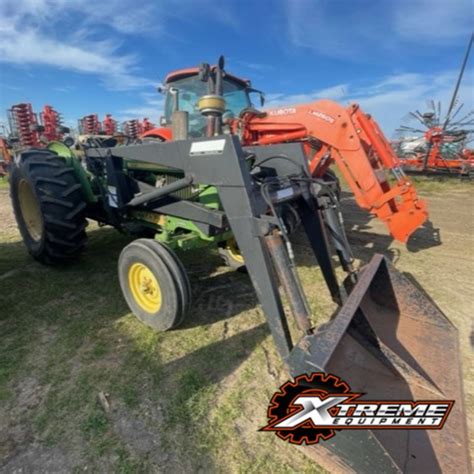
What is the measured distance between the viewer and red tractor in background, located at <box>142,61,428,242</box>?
4.15 meters

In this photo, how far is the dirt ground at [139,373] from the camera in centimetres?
183

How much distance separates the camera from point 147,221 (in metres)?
3.55

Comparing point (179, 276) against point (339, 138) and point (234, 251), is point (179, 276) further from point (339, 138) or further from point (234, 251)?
point (339, 138)

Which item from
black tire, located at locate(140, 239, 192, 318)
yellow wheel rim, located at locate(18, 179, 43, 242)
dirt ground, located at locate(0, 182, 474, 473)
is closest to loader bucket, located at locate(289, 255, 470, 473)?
dirt ground, located at locate(0, 182, 474, 473)

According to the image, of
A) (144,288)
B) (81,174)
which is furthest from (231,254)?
(81,174)

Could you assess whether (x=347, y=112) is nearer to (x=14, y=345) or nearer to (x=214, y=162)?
(x=214, y=162)

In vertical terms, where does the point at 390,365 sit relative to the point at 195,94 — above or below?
below

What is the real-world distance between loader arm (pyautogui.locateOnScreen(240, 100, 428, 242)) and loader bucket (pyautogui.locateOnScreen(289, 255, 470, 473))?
173 centimetres

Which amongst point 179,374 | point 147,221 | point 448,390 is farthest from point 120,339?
point 448,390

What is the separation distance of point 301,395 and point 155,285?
59.4 inches

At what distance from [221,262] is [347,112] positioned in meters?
2.32

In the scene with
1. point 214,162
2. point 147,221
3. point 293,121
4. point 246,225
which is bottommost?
point 147,221

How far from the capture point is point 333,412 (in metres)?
1.76

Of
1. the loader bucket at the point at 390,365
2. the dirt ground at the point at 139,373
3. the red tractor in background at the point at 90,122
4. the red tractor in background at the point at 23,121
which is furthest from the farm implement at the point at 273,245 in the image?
the red tractor in background at the point at 90,122
